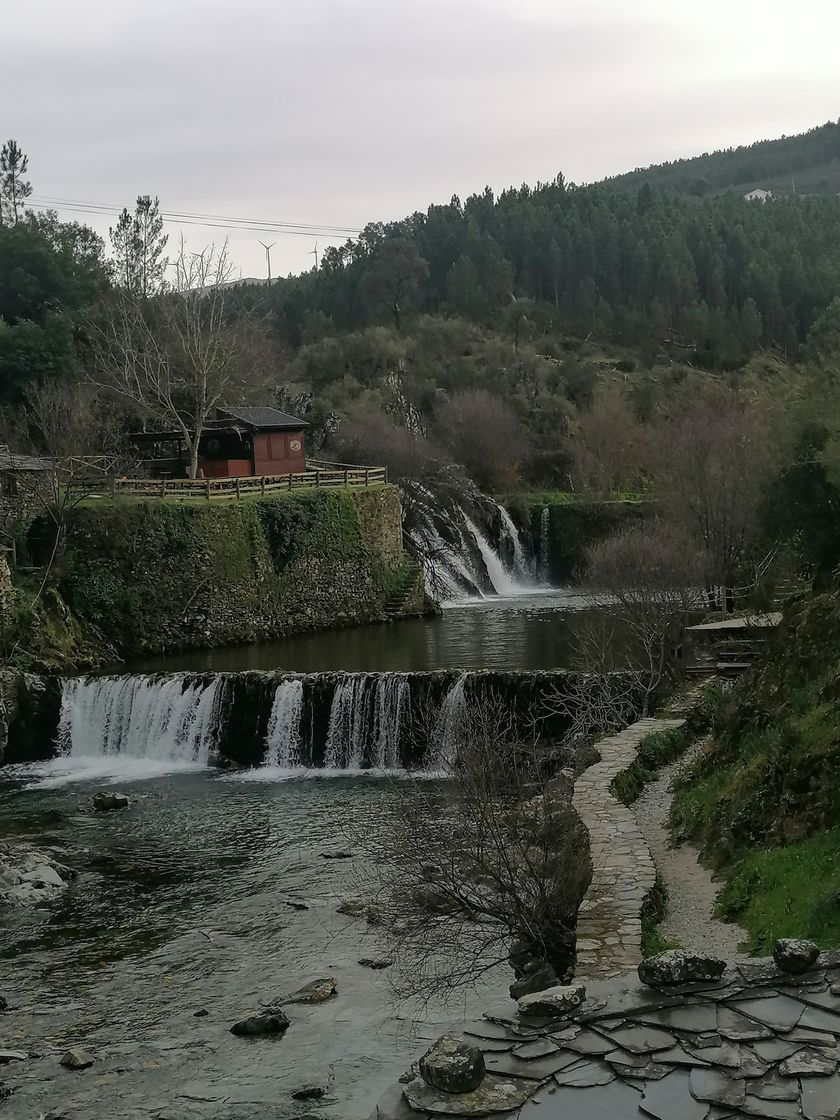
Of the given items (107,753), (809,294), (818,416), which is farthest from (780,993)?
(809,294)

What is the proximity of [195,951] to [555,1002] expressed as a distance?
8.38m

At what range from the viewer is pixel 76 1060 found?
11.4 m

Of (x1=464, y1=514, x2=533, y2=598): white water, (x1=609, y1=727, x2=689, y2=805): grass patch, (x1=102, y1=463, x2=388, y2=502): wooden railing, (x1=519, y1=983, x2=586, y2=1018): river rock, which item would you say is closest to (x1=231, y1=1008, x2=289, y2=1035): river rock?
(x1=609, y1=727, x2=689, y2=805): grass patch

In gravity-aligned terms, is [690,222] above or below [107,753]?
above

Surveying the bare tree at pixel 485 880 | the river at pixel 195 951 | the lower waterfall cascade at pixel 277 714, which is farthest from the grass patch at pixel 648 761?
the lower waterfall cascade at pixel 277 714

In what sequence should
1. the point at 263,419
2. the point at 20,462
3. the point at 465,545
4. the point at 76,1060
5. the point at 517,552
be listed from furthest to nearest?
the point at 517,552 < the point at 465,545 < the point at 263,419 < the point at 20,462 < the point at 76,1060

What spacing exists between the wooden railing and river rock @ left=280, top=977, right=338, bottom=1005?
23.0 m

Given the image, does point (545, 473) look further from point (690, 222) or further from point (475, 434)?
point (690, 222)

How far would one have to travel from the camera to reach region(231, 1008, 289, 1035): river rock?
1185 centimetres

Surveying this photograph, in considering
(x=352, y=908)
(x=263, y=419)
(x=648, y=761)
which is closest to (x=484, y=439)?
(x=263, y=419)

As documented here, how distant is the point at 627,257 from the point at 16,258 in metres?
56.8

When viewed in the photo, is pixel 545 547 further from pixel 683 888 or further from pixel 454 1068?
pixel 454 1068

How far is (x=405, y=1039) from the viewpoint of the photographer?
37.3 ft

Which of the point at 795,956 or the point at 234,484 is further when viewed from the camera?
the point at 234,484
